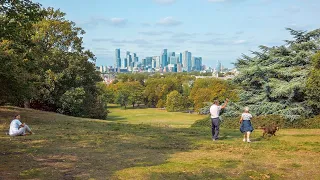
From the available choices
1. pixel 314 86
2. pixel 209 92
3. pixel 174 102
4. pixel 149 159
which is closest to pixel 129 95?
pixel 174 102

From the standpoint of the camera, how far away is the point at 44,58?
110 feet

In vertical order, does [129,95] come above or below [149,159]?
above

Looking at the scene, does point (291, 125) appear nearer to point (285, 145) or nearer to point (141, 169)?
point (285, 145)

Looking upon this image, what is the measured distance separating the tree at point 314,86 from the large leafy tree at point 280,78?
60cm

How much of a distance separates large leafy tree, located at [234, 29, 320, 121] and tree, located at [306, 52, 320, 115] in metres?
0.60

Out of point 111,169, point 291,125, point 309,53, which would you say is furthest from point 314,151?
point 309,53

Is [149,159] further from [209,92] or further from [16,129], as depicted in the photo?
[209,92]

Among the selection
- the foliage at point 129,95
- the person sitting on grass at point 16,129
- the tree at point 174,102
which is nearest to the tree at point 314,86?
the person sitting on grass at point 16,129

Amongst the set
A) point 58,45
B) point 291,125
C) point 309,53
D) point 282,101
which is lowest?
point 291,125

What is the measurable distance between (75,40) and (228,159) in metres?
31.2

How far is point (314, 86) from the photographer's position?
74.8ft

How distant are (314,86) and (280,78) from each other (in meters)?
4.39

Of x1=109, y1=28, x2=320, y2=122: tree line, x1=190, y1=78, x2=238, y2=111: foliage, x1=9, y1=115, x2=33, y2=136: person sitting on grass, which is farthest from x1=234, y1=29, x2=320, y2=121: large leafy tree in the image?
x1=190, y1=78, x2=238, y2=111: foliage

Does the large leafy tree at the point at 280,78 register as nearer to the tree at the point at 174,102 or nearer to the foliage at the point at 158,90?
the tree at the point at 174,102
